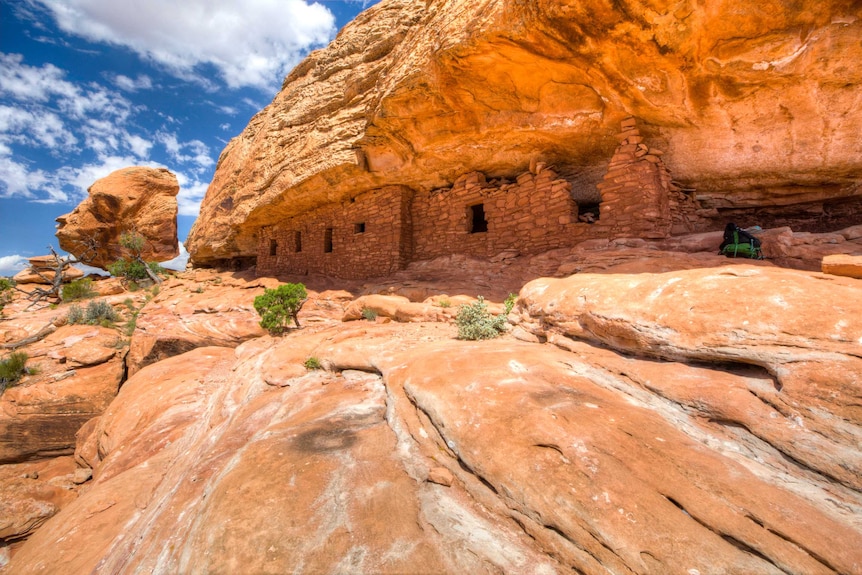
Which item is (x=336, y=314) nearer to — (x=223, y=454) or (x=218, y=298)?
(x=218, y=298)

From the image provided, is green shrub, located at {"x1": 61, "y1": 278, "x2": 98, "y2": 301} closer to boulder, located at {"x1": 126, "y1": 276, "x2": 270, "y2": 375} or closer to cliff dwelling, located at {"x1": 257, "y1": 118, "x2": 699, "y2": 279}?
boulder, located at {"x1": 126, "y1": 276, "x2": 270, "y2": 375}

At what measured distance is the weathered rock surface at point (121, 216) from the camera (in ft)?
57.3

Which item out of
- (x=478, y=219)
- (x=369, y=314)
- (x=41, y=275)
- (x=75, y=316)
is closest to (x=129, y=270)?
(x=41, y=275)

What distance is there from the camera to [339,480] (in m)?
1.84

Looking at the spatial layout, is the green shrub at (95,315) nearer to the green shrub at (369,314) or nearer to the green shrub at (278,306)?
→ the green shrub at (278,306)

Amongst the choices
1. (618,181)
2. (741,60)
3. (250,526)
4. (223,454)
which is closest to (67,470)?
(223,454)

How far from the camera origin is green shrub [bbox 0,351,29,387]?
247 inches

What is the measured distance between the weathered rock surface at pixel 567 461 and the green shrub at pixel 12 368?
5.14 meters

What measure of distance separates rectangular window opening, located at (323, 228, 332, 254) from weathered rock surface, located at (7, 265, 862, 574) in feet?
25.5

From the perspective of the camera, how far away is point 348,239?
32.7 ft

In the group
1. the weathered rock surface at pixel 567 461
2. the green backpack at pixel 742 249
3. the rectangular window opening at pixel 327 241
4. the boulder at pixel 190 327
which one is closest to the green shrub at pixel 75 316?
the boulder at pixel 190 327

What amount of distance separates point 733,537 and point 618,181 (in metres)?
5.90

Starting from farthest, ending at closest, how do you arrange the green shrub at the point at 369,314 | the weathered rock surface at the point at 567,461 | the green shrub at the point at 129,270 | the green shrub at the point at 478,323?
1. the green shrub at the point at 129,270
2. the green shrub at the point at 369,314
3. the green shrub at the point at 478,323
4. the weathered rock surface at the point at 567,461

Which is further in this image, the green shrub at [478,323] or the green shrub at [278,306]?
the green shrub at [278,306]
